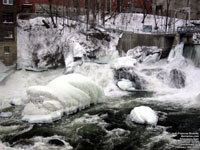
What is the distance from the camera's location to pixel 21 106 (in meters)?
18.2

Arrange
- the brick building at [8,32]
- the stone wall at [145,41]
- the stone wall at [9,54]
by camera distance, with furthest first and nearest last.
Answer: the stone wall at [145,41], the brick building at [8,32], the stone wall at [9,54]

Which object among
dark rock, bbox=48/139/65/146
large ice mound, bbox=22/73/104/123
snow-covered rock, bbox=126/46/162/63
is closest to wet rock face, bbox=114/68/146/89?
snow-covered rock, bbox=126/46/162/63

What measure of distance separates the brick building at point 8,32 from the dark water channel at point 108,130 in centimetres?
1063

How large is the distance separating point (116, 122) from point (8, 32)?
1833 cm

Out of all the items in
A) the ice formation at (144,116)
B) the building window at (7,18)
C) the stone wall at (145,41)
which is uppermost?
the building window at (7,18)

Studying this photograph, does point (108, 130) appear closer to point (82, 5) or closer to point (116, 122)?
point (116, 122)

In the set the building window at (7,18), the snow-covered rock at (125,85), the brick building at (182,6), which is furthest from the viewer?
the brick building at (182,6)

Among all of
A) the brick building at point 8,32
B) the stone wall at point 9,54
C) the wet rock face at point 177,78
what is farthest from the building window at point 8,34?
the wet rock face at point 177,78

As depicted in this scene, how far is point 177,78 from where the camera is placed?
25109 millimetres

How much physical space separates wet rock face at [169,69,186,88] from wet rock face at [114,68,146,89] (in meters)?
2.99

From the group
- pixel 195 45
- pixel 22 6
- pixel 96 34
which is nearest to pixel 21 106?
pixel 96 34

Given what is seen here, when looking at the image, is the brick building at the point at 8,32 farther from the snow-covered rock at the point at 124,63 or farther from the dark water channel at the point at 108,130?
the snow-covered rock at the point at 124,63

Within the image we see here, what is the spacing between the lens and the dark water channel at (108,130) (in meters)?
12.0

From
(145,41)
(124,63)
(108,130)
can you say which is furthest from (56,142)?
(145,41)
